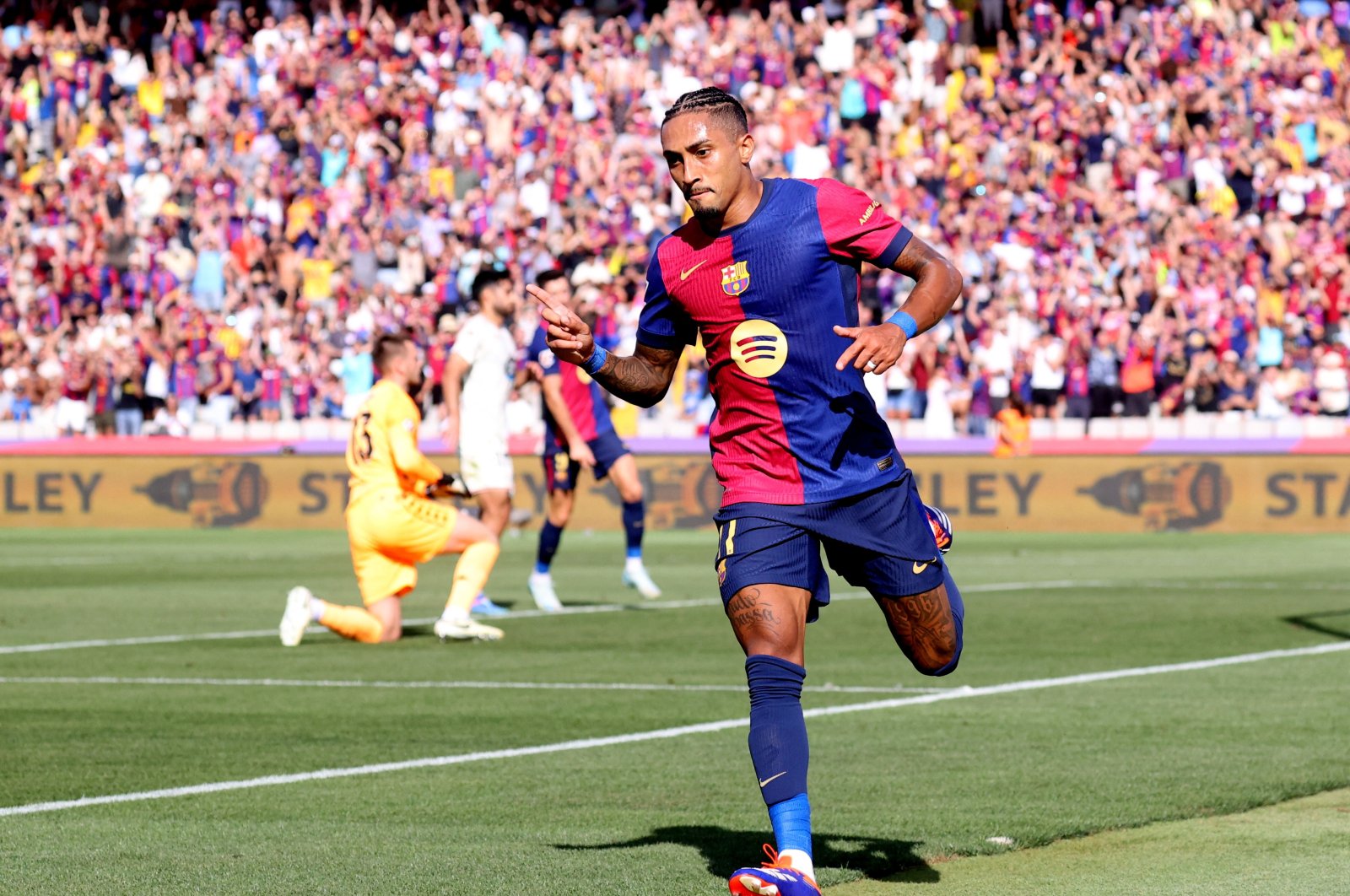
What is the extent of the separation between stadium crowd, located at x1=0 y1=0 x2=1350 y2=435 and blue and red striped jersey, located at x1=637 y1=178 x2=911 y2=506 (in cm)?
2261

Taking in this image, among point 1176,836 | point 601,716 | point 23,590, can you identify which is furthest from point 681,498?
point 1176,836

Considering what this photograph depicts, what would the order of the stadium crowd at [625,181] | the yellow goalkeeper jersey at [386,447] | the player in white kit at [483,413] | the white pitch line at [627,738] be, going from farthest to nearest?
the stadium crowd at [625,181]
the player in white kit at [483,413]
the yellow goalkeeper jersey at [386,447]
the white pitch line at [627,738]

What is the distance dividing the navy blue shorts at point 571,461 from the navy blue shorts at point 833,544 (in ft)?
34.0

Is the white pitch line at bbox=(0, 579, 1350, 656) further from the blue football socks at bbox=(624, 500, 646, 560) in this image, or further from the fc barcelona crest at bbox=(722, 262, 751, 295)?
the fc barcelona crest at bbox=(722, 262, 751, 295)

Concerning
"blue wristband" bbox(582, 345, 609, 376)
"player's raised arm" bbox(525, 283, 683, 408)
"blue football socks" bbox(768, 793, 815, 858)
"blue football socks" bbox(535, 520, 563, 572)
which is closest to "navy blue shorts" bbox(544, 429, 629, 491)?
"blue football socks" bbox(535, 520, 563, 572)

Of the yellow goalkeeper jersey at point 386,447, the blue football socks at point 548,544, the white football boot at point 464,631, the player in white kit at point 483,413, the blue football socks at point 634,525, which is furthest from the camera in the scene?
the blue football socks at point 634,525

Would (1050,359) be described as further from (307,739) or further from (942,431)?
(307,739)

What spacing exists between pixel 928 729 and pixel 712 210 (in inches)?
157

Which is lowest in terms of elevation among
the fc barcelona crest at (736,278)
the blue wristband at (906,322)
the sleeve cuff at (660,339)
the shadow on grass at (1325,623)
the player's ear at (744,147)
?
the shadow on grass at (1325,623)

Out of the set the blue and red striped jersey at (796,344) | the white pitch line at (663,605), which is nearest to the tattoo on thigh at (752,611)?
the blue and red striped jersey at (796,344)

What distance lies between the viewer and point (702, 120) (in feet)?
19.8

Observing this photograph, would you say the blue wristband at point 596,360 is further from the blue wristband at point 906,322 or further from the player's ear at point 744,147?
the blue wristband at point 906,322

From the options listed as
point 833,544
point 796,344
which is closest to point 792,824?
point 833,544

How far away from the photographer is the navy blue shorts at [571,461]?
1661cm
